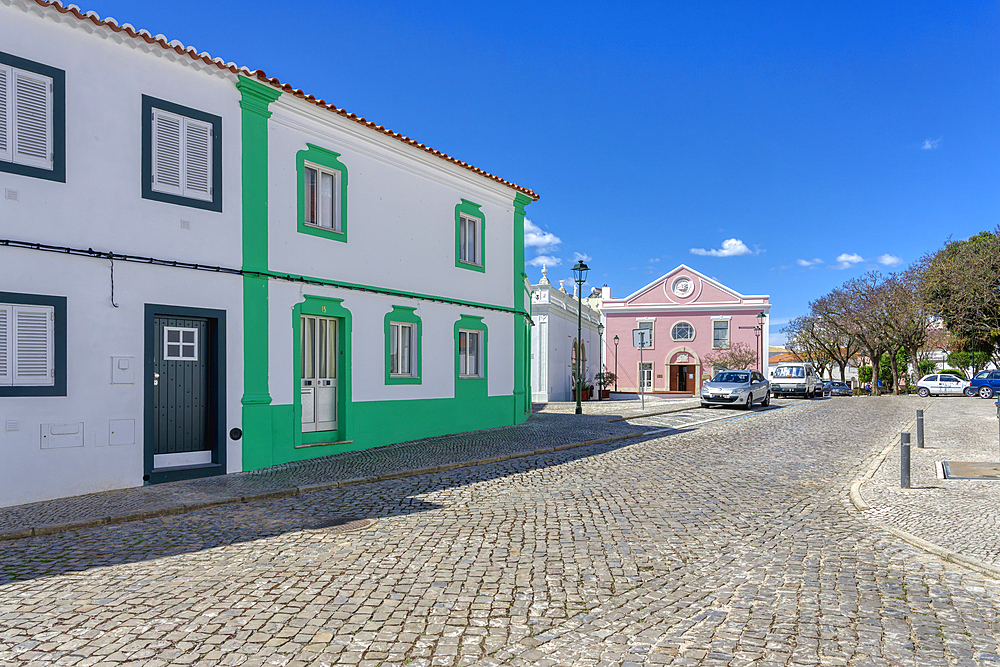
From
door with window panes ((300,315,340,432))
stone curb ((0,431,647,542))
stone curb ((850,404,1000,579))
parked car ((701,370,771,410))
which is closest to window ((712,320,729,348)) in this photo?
parked car ((701,370,771,410))

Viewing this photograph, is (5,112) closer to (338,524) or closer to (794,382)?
(338,524)

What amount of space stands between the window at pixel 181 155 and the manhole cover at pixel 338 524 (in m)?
5.45

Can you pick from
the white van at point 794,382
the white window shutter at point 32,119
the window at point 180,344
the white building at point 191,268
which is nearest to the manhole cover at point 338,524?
the white building at point 191,268

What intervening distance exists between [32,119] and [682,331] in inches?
2020

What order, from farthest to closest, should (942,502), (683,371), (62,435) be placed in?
(683,371) → (62,435) → (942,502)

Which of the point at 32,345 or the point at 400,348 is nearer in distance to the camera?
the point at 32,345

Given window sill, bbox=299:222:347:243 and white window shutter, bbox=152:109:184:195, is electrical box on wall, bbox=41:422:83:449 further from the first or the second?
window sill, bbox=299:222:347:243

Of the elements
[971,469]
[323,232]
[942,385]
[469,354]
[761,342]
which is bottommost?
[942,385]

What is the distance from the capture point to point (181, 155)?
10.1m

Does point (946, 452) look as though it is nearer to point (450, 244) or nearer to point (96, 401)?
point (450, 244)

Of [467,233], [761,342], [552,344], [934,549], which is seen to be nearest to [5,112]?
[467,233]

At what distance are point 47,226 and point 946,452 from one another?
14.9 m

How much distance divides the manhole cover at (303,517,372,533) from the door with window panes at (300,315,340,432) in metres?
5.21

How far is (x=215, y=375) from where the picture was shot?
10.5 metres
